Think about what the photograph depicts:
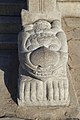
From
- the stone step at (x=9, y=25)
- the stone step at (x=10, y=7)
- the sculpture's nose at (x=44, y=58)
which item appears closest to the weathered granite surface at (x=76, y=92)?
the stone step at (x=9, y=25)

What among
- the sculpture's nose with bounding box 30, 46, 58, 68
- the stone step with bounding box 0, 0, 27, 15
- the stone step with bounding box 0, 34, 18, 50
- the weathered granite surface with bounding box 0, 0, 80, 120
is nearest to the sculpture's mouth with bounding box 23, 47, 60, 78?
the sculpture's nose with bounding box 30, 46, 58, 68

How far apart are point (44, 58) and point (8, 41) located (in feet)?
3.83

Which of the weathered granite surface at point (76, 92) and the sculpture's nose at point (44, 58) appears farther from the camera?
the weathered granite surface at point (76, 92)

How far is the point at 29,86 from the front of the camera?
3416 mm

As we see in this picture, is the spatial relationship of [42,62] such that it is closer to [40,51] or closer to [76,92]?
[40,51]

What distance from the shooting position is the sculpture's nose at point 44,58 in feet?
10.8

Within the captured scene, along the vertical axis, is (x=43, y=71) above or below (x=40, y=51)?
below

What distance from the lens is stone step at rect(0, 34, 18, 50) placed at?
4.32 metres

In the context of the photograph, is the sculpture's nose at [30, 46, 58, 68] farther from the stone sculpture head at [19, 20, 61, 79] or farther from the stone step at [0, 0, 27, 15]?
the stone step at [0, 0, 27, 15]

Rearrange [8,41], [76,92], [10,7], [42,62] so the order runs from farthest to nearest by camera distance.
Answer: [10,7]
[8,41]
[76,92]
[42,62]

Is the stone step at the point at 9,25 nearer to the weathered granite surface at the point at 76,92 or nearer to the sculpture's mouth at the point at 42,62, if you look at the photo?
the weathered granite surface at the point at 76,92

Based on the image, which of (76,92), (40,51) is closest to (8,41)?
(40,51)

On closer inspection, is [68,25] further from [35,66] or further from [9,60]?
[35,66]

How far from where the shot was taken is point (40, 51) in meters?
3.34
